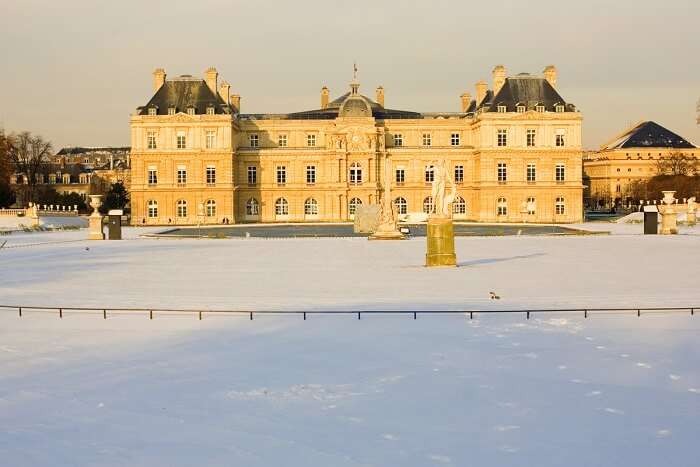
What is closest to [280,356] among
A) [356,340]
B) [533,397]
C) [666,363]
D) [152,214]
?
[356,340]

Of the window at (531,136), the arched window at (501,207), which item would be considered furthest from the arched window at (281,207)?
the window at (531,136)

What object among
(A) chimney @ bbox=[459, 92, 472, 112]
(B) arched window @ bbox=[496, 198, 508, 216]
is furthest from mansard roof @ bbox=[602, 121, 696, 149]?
(B) arched window @ bbox=[496, 198, 508, 216]

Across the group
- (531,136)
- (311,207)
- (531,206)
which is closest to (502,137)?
(531,136)

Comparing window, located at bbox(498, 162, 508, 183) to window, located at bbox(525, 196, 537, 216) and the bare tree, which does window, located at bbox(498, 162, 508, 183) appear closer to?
window, located at bbox(525, 196, 537, 216)

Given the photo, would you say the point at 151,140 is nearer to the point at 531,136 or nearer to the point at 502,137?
the point at 502,137

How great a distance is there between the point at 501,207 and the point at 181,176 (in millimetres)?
29950

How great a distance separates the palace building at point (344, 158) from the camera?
247ft

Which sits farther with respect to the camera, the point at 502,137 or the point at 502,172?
the point at 502,172

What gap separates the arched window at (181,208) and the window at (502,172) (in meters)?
29.4

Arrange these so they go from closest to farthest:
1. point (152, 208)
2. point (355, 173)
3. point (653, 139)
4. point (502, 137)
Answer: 1. point (152, 208)
2. point (502, 137)
3. point (355, 173)
4. point (653, 139)

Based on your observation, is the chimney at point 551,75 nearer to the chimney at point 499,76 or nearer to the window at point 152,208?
the chimney at point 499,76

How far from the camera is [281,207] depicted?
79.1 meters

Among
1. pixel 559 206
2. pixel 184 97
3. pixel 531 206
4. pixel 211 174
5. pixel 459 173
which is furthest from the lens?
pixel 459 173

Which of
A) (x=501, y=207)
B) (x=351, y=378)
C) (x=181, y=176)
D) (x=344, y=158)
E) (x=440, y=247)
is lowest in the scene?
(x=351, y=378)
